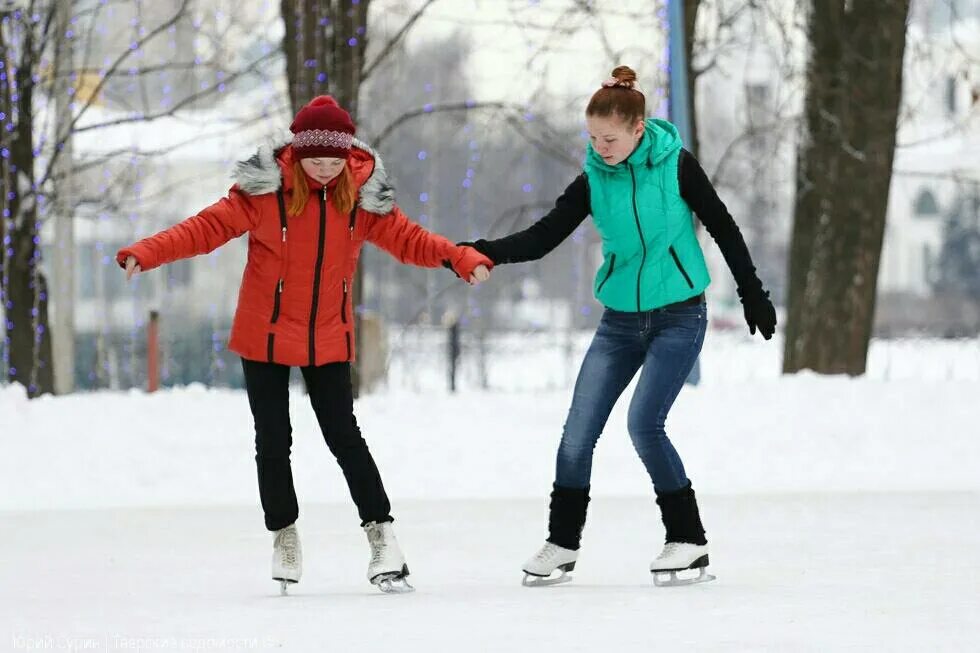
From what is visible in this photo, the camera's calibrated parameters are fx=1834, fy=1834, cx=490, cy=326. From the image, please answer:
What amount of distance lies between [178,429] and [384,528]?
5.51 metres

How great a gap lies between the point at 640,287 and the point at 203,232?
141 centimetres

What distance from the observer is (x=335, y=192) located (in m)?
5.81

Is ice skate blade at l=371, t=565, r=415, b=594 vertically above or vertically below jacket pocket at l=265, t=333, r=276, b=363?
below

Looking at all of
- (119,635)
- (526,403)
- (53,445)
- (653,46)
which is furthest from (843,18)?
(119,635)

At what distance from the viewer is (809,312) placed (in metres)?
14.8

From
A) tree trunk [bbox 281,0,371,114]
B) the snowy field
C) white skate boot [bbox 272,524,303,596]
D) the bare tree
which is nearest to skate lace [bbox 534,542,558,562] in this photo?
the snowy field

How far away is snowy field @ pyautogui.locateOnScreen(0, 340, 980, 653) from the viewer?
516 centimetres

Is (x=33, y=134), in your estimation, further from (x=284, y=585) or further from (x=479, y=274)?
(x=479, y=274)

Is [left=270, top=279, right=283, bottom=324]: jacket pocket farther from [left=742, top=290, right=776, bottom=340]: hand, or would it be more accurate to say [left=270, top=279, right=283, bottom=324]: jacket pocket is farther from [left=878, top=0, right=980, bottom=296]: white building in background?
[left=878, top=0, right=980, bottom=296]: white building in background

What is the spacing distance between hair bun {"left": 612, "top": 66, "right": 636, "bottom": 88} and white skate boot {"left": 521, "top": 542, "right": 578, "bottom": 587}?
156 centimetres

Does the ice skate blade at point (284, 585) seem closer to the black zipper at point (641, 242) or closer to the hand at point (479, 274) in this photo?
the hand at point (479, 274)

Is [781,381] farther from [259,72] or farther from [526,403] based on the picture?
[259,72]

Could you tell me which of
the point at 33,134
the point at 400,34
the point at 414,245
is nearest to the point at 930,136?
the point at 400,34

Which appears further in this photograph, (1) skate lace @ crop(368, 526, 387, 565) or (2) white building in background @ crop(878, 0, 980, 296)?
(2) white building in background @ crop(878, 0, 980, 296)
